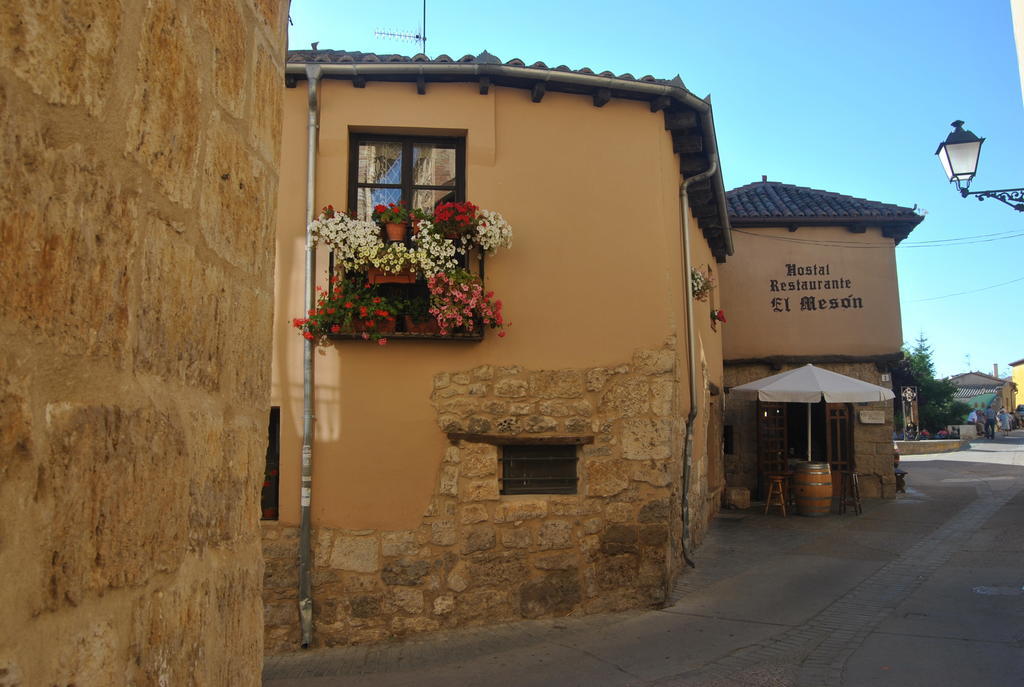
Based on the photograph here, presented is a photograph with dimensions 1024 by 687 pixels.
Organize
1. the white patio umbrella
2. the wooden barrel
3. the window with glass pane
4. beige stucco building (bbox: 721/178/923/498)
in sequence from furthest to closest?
beige stucco building (bbox: 721/178/923/498) → the wooden barrel → the white patio umbrella → the window with glass pane

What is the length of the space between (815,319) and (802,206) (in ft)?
7.20

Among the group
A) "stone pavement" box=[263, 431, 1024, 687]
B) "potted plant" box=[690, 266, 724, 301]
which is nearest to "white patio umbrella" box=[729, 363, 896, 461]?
"stone pavement" box=[263, 431, 1024, 687]

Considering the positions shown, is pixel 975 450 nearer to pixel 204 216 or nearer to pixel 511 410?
pixel 511 410

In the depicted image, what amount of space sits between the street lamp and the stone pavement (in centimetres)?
370

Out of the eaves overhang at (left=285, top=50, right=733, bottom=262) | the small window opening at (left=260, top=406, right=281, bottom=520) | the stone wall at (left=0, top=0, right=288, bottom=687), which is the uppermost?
the eaves overhang at (left=285, top=50, right=733, bottom=262)

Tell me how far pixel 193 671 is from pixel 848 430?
44.4 feet

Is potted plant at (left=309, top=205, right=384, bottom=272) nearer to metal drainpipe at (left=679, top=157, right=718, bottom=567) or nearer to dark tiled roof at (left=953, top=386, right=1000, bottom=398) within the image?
metal drainpipe at (left=679, top=157, right=718, bottom=567)

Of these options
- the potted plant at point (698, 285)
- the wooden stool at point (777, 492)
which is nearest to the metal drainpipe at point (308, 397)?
the potted plant at point (698, 285)

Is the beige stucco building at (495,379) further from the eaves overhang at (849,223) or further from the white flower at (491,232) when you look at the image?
the eaves overhang at (849,223)

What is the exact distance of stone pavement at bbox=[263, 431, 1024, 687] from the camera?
518 centimetres

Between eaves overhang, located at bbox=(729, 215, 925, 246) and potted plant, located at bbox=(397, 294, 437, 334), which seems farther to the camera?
eaves overhang, located at bbox=(729, 215, 925, 246)

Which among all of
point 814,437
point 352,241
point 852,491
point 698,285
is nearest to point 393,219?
point 352,241

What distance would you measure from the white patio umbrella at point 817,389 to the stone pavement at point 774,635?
2453 mm

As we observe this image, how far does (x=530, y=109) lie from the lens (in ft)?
23.6
